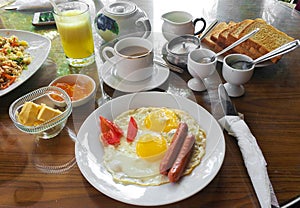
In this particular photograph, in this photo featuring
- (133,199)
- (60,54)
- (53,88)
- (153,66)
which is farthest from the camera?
(60,54)

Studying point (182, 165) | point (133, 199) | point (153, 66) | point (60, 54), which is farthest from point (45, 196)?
point (60, 54)

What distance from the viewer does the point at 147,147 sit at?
102 cm

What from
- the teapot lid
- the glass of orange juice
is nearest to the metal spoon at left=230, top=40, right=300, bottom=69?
the teapot lid

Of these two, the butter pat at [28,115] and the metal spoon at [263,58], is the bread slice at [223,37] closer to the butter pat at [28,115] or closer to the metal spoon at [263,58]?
the metal spoon at [263,58]

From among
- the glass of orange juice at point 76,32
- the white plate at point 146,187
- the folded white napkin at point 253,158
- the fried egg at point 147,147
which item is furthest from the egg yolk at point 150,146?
the glass of orange juice at point 76,32

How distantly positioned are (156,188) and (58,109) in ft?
1.68

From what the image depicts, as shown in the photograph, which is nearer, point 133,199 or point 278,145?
point 133,199

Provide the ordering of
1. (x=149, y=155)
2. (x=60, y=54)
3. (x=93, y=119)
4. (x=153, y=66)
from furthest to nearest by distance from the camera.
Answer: (x=60, y=54), (x=153, y=66), (x=93, y=119), (x=149, y=155)

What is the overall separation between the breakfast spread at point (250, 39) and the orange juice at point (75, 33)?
1.81 ft

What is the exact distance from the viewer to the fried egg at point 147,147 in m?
0.96

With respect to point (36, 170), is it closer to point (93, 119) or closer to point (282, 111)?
point (93, 119)

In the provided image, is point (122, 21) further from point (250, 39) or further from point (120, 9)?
point (250, 39)

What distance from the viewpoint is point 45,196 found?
96 cm

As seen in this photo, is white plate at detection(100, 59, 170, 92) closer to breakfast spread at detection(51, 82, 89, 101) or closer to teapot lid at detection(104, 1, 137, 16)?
breakfast spread at detection(51, 82, 89, 101)
